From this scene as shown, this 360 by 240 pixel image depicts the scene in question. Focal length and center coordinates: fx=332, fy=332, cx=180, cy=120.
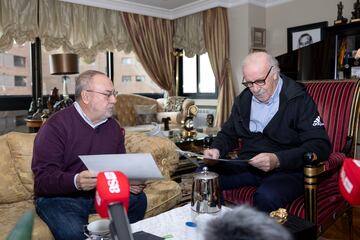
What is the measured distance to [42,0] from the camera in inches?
193

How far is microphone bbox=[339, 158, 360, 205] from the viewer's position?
506 mm

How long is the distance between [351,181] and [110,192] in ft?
1.27

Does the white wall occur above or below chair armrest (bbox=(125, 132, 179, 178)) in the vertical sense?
above

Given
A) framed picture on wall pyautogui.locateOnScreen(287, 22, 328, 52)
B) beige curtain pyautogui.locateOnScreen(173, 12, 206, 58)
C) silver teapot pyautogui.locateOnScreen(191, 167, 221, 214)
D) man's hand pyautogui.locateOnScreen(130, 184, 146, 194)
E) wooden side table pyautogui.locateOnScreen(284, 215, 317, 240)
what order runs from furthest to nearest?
beige curtain pyautogui.locateOnScreen(173, 12, 206, 58), framed picture on wall pyautogui.locateOnScreen(287, 22, 328, 52), man's hand pyautogui.locateOnScreen(130, 184, 146, 194), silver teapot pyautogui.locateOnScreen(191, 167, 221, 214), wooden side table pyautogui.locateOnScreen(284, 215, 317, 240)

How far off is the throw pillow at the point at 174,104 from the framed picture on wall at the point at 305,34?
1991 mm

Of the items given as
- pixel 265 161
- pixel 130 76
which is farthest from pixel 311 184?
pixel 130 76

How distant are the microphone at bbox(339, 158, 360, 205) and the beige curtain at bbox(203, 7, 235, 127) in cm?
498

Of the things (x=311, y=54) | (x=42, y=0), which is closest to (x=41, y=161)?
(x=311, y=54)

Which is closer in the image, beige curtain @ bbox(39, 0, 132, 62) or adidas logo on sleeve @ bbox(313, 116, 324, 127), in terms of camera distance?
adidas logo on sleeve @ bbox(313, 116, 324, 127)

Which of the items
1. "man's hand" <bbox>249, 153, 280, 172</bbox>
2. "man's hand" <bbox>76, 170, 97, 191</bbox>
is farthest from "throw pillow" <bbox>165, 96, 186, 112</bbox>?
"man's hand" <bbox>76, 170, 97, 191</bbox>

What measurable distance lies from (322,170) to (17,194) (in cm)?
165

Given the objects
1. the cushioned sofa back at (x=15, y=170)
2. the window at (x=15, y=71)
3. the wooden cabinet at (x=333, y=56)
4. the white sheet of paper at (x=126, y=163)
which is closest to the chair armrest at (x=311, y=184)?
the white sheet of paper at (x=126, y=163)

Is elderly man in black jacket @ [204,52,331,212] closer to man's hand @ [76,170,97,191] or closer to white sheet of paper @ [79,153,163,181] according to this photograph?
white sheet of paper @ [79,153,163,181]

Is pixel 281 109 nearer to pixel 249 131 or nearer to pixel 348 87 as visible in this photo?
pixel 249 131
